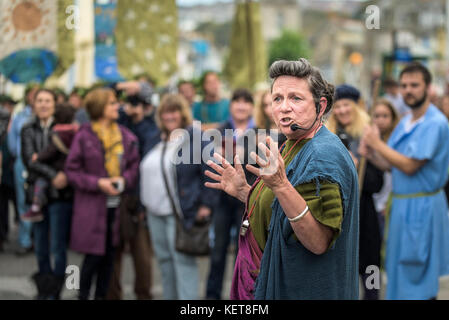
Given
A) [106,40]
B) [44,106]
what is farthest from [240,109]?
[106,40]

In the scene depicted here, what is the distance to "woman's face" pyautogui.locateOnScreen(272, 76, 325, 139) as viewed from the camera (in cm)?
278

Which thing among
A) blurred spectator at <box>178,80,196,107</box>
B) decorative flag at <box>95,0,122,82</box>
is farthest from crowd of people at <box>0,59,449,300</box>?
blurred spectator at <box>178,80,196,107</box>

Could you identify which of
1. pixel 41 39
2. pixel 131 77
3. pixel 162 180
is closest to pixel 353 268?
pixel 162 180

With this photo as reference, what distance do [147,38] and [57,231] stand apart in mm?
3927

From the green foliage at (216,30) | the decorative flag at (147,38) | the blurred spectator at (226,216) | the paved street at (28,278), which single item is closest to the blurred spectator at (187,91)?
the decorative flag at (147,38)

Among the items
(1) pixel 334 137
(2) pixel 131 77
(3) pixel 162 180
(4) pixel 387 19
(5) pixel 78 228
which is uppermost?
(4) pixel 387 19

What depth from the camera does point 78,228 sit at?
5691 millimetres

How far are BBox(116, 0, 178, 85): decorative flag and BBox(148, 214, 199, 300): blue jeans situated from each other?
3.62 m

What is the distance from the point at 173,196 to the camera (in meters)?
5.74

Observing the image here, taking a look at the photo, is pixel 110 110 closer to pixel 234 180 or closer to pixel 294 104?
pixel 234 180

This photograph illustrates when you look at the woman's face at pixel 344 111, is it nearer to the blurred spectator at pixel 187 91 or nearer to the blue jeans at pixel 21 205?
the blue jeans at pixel 21 205

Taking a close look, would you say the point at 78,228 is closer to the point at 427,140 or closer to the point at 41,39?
the point at 41,39

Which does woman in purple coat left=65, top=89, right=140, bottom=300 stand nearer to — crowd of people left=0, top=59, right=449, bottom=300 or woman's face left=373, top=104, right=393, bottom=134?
crowd of people left=0, top=59, right=449, bottom=300
